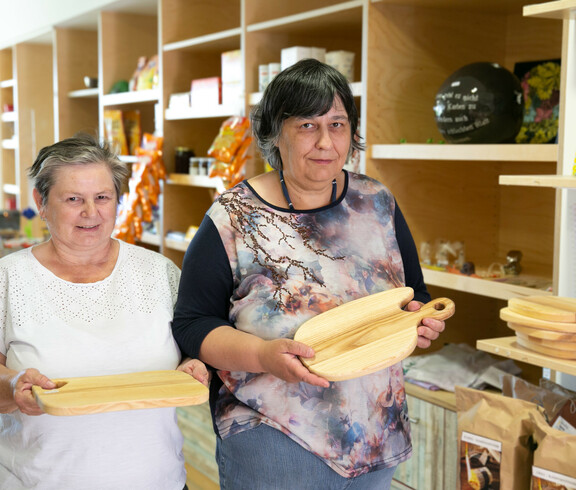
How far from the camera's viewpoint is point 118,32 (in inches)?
181

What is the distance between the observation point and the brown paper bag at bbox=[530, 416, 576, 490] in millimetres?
1667

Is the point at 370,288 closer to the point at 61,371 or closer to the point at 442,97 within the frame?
the point at 61,371

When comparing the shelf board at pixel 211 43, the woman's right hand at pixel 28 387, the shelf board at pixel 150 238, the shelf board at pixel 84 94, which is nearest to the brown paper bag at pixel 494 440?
the woman's right hand at pixel 28 387

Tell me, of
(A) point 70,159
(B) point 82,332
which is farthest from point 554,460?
(A) point 70,159

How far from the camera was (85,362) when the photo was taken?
4.90 feet

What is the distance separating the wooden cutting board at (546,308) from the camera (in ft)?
5.49

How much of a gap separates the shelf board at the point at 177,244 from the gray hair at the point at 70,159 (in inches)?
84.8

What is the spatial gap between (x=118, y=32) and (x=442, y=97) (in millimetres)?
2833

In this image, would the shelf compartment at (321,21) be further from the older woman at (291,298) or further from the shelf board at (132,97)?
the older woman at (291,298)

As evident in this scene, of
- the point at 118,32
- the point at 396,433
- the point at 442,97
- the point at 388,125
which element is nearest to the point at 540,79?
the point at 442,97

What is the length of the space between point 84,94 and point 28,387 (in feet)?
12.9

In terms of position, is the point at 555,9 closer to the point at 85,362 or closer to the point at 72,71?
the point at 85,362

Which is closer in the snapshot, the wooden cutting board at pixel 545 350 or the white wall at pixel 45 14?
the wooden cutting board at pixel 545 350

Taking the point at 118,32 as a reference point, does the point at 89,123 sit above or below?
below
